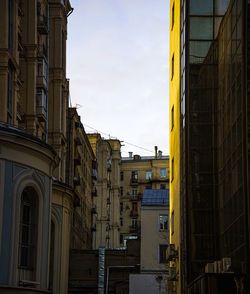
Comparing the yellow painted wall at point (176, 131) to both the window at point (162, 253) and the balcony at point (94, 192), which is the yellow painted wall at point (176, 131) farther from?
the balcony at point (94, 192)

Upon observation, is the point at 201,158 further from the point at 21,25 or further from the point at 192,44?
the point at 21,25

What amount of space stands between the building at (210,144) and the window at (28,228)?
6816mm

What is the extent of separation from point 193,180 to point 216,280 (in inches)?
388

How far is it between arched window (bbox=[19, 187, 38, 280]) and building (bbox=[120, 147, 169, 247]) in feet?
274

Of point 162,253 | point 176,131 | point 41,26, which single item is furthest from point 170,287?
point 41,26

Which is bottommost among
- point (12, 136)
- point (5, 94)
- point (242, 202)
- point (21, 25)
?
point (242, 202)

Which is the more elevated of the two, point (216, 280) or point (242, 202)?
point (242, 202)

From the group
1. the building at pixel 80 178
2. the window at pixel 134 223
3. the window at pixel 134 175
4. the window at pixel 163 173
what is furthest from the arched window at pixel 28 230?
the window at pixel 134 175

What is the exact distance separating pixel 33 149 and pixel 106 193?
72645mm

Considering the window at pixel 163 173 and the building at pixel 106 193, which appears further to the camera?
the window at pixel 163 173

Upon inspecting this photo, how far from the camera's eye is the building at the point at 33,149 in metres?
21.8

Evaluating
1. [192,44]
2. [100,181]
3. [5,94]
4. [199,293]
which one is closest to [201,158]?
[192,44]

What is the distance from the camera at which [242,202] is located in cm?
2567

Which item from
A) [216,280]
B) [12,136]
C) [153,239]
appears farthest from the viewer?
[153,239]
